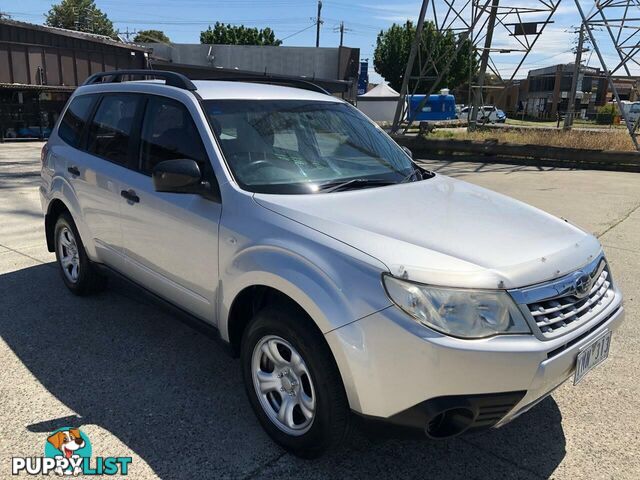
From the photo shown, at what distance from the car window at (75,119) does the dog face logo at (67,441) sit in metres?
2.46

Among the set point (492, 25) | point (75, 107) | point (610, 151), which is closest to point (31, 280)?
point (75, 107)

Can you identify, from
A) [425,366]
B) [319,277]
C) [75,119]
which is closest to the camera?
[425,366]

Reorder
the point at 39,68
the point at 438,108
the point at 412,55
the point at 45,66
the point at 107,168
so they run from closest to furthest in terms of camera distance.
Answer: the point at 107,168 → the point at 412,55 → the point at 39,68 → the point at 45,66 → the point at 438,108

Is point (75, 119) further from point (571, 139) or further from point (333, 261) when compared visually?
point (571, 139)

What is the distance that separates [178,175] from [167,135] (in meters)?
0.71

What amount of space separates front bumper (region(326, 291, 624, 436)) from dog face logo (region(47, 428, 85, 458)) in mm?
1477

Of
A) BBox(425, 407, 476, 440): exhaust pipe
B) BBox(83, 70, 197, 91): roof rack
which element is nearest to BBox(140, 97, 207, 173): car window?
BBox(83, 70, 197, 91): roof rack

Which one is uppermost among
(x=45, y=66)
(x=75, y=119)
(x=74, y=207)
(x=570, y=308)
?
(x=45, y=66)

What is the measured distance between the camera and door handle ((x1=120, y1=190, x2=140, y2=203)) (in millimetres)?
3549

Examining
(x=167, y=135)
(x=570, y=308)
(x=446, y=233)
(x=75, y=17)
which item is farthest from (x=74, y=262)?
(x=75, y=17)

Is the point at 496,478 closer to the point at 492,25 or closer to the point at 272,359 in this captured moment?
the point at 272,359

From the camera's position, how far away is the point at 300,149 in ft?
11.0

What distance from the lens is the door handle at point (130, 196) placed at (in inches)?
140

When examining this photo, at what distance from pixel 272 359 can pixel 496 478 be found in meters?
1.20
